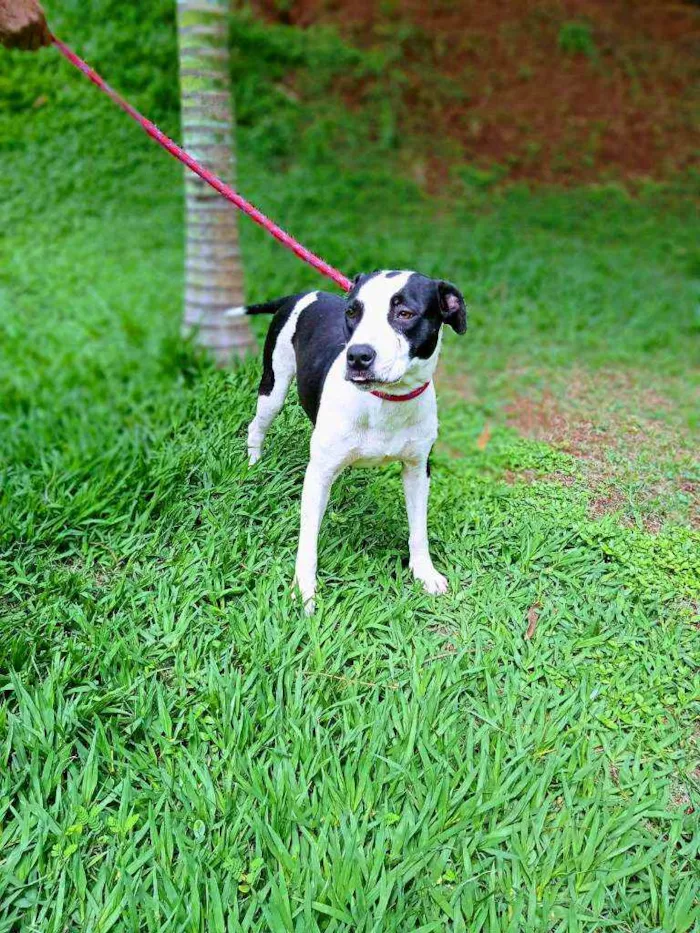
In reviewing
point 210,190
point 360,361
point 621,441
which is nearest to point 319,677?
point 360,361

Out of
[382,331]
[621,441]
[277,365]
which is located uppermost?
[382,331]

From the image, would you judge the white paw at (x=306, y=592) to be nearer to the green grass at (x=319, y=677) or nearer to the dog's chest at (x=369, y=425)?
the green grass at (x=319, y=677)

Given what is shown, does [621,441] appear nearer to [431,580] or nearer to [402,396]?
[431,580]

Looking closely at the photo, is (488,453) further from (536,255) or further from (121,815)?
(536,255)

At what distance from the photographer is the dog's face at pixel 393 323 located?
238 centimetres

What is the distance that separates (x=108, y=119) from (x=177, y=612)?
801 centimetres

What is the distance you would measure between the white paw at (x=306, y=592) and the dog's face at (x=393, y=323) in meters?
0.91

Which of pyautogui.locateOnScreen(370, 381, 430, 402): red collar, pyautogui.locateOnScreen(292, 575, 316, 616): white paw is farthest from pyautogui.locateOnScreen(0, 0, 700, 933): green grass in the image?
pyautogui.locateOnScreen(370, 381, 430, 402): red collar

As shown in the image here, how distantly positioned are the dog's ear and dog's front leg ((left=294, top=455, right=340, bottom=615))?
26.6 inches

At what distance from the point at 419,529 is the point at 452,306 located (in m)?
0.95

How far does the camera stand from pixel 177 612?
3014 mm

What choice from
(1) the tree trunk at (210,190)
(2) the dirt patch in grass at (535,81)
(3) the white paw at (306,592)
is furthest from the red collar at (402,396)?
(2) the dirt patch in grass at (535,81)

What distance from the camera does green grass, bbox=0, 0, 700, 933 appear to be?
214 cm

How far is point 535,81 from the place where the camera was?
11547mm
